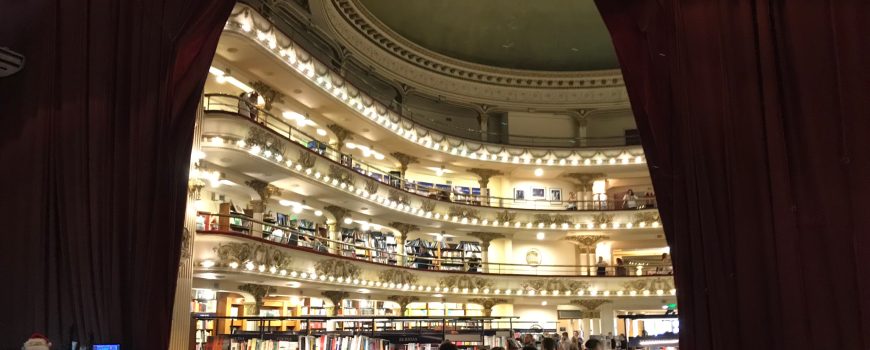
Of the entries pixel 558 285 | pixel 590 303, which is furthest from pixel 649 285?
pixel 558 285

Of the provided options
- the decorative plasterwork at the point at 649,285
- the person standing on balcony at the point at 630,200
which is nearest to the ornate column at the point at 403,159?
the person standing on balcony at the point at 630,200

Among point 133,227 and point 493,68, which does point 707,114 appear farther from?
point 493,68

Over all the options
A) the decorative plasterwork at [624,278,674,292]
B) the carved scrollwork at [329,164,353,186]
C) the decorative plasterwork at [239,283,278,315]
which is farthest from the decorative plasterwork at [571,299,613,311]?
the decorative plasterwork at [239,283,278,315]

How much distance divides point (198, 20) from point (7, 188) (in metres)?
1.65

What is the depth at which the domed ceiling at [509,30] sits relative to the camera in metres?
24.4

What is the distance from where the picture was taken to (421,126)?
907 inches

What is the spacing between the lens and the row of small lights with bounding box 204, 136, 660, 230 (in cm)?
1428

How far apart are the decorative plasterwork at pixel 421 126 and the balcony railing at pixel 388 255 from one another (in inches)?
142

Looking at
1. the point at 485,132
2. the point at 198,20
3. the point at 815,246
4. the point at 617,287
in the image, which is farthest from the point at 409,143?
the point at 815,246

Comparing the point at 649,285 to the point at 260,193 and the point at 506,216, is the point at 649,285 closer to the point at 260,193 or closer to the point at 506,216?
the point at 506,216

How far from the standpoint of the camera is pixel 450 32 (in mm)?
25969

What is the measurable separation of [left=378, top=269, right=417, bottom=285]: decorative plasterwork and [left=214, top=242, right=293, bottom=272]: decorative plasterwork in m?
4.52

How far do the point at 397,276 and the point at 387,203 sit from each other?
2.12 m

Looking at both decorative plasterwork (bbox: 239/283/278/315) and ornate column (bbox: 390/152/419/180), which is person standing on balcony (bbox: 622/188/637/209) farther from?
decorative plasterwork (bbox: 239/283/278/315)
